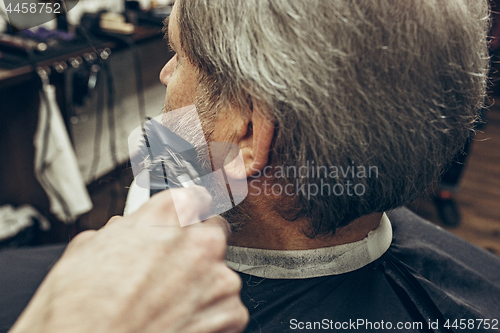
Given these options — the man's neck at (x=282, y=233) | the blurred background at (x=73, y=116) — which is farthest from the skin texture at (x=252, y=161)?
the blurred background at (x=73, y=116)

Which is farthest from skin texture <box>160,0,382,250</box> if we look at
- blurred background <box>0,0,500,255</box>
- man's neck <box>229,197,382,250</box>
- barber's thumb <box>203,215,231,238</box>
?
blurred background <box>0,0,500,255</box>

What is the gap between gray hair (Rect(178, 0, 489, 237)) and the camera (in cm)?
52

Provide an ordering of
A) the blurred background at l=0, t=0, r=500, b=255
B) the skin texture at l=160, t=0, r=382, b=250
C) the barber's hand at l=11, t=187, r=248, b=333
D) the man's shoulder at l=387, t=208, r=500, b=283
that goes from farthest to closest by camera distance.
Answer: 1. the blurred background at l=0, t=0, r=500, b=255
2. the man's shoulder at l=387, t=208, r=500, b=283
3. the skin texture at l=160, t=0, r=382, b=250
4. the barber's hand at l=11, t=187, r=248, b=333

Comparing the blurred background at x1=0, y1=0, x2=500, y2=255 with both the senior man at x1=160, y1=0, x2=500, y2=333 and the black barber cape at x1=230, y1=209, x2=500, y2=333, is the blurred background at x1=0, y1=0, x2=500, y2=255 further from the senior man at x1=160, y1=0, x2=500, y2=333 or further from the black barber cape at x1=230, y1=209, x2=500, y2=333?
the senior man at x1=160, y1=0, x2=500, y2=333

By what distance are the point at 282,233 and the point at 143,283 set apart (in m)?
0.38

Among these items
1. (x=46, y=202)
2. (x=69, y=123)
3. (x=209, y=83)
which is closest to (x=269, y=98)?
(x=209, y=83)

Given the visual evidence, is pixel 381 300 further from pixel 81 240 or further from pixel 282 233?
pixel 81 240

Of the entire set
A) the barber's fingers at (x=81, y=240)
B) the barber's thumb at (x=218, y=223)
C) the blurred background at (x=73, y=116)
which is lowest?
the blurred background at (x=73, y=116)

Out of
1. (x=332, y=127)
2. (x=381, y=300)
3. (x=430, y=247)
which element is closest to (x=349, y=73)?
(x=332, y=127)

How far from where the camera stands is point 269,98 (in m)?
0.55

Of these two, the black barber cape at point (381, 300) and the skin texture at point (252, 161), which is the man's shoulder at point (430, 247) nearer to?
the black barber cape at point (381, 300)

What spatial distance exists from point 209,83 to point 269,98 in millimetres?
129

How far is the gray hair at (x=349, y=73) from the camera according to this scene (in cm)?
52

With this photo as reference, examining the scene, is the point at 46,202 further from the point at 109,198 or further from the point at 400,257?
the point at 400,257
